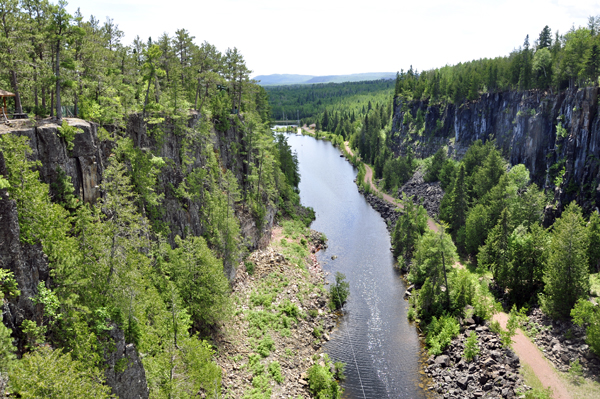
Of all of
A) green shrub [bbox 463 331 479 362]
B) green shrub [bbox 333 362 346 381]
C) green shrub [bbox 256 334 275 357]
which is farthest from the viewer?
green shrub [bbox 463 331 479 362]

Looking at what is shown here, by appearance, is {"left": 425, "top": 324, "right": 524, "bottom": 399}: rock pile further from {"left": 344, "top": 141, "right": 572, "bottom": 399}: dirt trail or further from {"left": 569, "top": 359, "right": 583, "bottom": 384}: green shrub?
{"left": 569, "top": 359, "right": 583, "bottom": 384}: green shrub

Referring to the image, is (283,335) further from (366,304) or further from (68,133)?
(68,133)

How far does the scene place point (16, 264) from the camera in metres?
18.6

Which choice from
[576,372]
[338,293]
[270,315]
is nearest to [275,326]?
[270,315]

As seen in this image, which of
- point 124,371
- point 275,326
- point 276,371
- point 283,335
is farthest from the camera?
point 275,326

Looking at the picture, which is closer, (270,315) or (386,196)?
(270,315)

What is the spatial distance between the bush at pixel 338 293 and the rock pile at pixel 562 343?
21.3m

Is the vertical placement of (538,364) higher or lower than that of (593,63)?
lower

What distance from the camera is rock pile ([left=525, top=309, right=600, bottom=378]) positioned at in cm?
3556

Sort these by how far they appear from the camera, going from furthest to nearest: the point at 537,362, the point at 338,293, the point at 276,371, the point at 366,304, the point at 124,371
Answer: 1. the point at 366,304
2. the point at 338,293
3. the point at 537,362
4. the point at 276,371
5. the point at 124,371

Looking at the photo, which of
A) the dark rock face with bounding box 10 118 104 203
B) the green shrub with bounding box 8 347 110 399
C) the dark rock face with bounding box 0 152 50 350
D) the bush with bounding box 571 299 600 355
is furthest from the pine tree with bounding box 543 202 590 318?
the dark rock face with bounding box 0 152 50 350

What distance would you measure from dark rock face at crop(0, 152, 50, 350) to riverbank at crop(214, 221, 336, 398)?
56.0 feet

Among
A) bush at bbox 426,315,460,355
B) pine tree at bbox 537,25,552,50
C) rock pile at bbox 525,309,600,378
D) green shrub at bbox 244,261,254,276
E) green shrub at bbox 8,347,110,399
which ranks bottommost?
bush at bbox 426,315,460,355

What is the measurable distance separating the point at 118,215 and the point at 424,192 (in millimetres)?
80170
